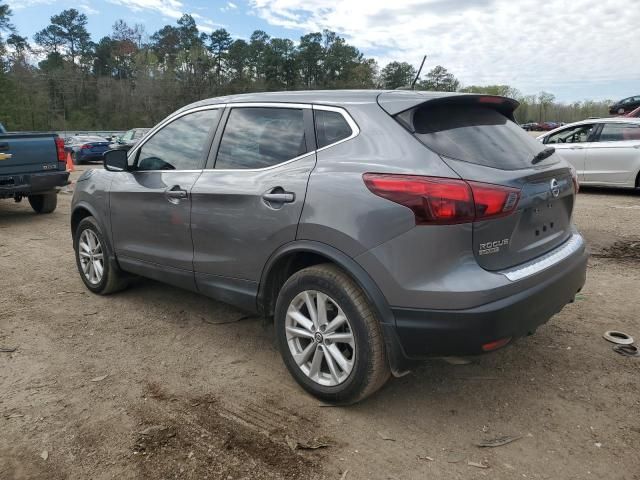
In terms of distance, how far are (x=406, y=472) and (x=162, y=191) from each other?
263 cm

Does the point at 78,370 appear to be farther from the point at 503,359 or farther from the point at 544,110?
the point at 544,110

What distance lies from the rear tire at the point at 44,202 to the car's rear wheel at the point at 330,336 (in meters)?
8.24

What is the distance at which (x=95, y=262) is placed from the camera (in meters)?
5.01

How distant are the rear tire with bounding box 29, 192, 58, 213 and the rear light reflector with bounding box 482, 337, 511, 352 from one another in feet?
30.4

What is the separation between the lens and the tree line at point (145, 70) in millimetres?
67938

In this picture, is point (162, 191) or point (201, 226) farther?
point (162, 191)

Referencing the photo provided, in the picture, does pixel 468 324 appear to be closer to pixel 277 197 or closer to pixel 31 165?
pixel 277 197

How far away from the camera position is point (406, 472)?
2508 millimetres

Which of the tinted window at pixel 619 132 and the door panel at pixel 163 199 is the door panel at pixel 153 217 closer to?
the door panel at pixel 163 199

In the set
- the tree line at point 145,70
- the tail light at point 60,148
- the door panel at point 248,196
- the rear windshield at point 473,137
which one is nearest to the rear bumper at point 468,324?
the rear windshield at point 473,137

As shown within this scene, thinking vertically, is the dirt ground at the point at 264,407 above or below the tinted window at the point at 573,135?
below

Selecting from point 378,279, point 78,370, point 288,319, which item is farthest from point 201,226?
point 378,279

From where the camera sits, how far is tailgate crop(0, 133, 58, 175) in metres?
8.48

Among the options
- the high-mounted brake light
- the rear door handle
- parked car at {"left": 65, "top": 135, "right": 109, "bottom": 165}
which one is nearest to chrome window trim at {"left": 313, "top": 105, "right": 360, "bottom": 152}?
the rear door handle
